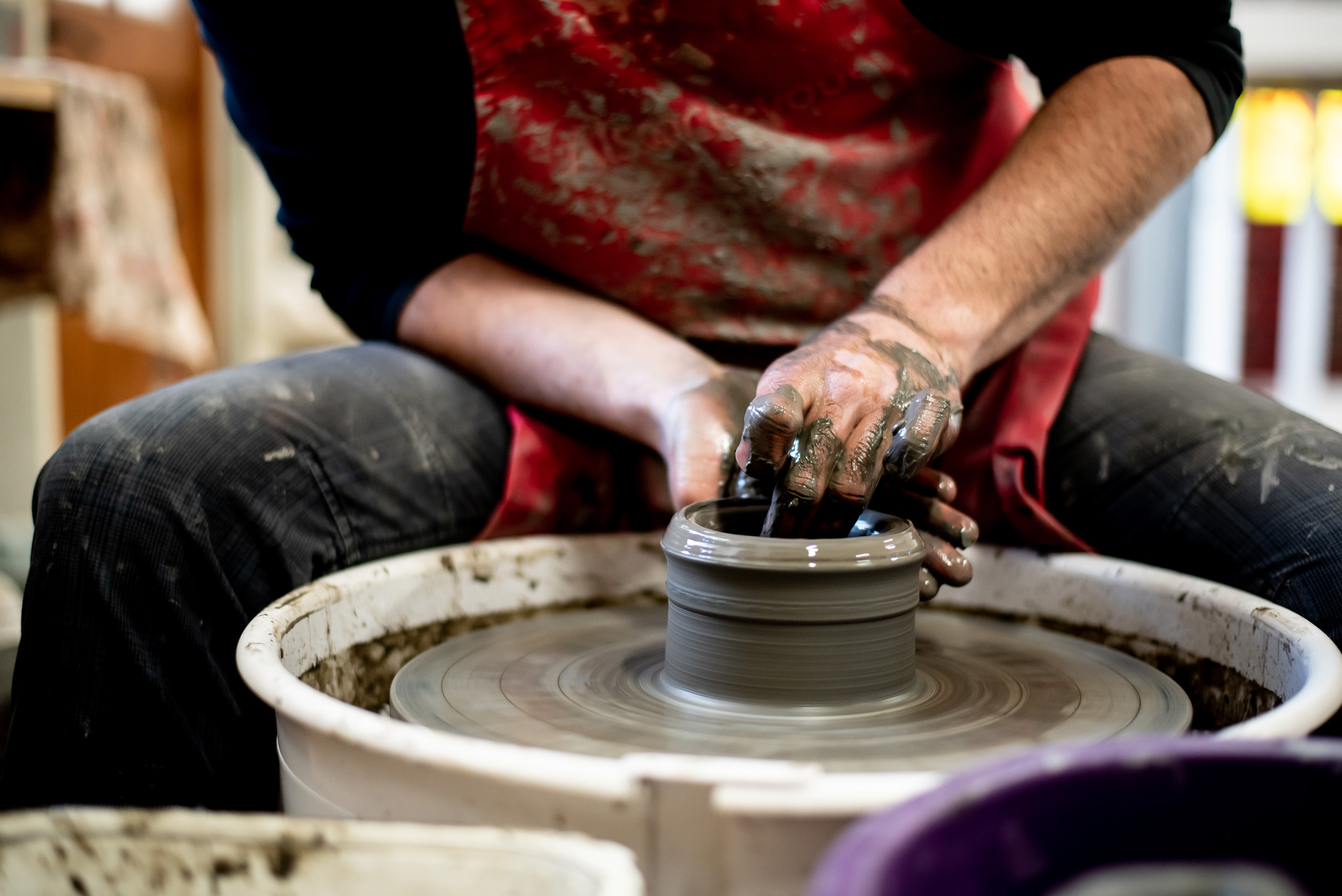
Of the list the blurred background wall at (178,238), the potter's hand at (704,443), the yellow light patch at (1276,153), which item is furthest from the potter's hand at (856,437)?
the yellow light patch at (1276,153)

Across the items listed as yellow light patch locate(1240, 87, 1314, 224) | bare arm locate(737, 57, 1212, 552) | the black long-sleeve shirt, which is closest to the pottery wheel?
bare arm locate(737, 57, 1212, 552)

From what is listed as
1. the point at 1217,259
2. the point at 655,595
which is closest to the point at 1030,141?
the point at 655,595

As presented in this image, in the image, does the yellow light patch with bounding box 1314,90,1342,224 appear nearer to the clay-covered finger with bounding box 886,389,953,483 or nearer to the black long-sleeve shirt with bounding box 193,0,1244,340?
the black long-sleeve shirt with bounding box 193,0,1244,340

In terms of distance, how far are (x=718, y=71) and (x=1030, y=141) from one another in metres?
0.32

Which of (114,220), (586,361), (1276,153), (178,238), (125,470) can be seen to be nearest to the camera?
(125,470)

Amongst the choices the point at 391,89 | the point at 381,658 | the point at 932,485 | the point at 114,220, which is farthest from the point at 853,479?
the point at 114,220

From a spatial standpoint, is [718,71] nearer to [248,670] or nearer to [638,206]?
[638,206]

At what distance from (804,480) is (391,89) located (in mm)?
683

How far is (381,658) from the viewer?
980mm

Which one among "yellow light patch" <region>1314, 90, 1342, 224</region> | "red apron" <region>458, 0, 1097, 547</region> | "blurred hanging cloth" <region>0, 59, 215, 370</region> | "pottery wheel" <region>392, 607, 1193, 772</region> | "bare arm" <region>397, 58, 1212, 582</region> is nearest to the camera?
"pottery wheel" <region>392, 607, 1193, 772</region>

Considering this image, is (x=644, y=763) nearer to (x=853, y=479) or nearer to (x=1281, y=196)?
(x=853, y=479)

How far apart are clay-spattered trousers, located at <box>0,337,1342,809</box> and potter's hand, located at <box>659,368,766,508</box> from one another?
26 cm

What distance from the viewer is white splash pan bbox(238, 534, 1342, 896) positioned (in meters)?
0.54

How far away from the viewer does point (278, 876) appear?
545mm
